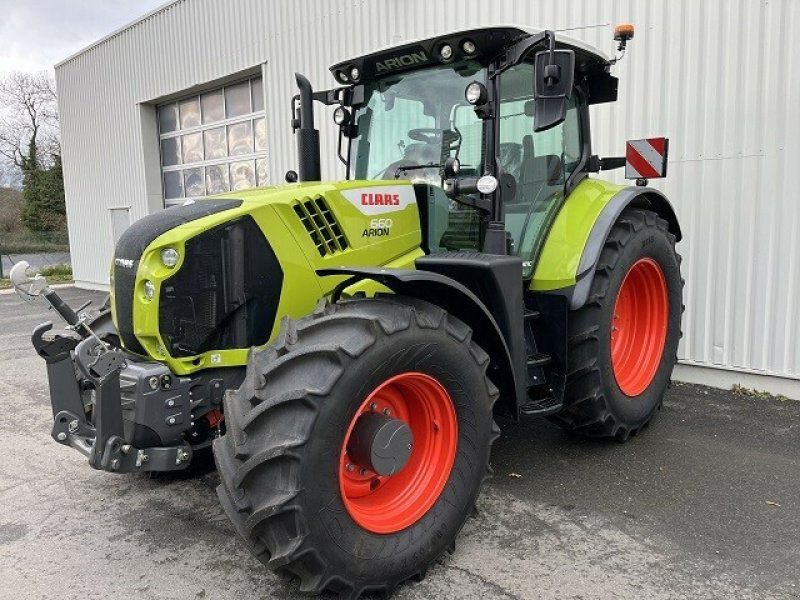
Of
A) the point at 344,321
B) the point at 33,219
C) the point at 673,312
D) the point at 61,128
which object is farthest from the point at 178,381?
the point at 33,219

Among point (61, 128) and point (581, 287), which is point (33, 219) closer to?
point (61, 128)

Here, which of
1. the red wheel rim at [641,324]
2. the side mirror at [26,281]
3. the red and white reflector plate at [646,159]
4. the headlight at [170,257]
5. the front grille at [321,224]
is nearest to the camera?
the headlight at [170,257]

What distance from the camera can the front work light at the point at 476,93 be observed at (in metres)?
3.23

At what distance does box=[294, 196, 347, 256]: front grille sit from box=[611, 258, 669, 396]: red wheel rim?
2129 mm

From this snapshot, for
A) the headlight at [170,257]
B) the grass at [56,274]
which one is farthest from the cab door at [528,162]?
the grass at [56,274]

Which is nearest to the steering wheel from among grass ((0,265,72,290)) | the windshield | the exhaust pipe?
the windshield

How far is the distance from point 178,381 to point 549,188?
239cm

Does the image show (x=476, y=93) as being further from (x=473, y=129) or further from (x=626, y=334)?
(x=626, y=334)

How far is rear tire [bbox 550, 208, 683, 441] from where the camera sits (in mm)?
3803

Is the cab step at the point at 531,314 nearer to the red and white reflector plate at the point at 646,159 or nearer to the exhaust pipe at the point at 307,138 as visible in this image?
the exhaust pipe at the point at 307,138

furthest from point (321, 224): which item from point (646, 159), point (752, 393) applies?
point (752, 393)

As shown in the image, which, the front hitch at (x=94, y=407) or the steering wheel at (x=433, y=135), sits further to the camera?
the steering wheel at (x=433, y=135)

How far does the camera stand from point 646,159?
16.2 ft

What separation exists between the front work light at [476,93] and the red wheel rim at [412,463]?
1.41 metres
